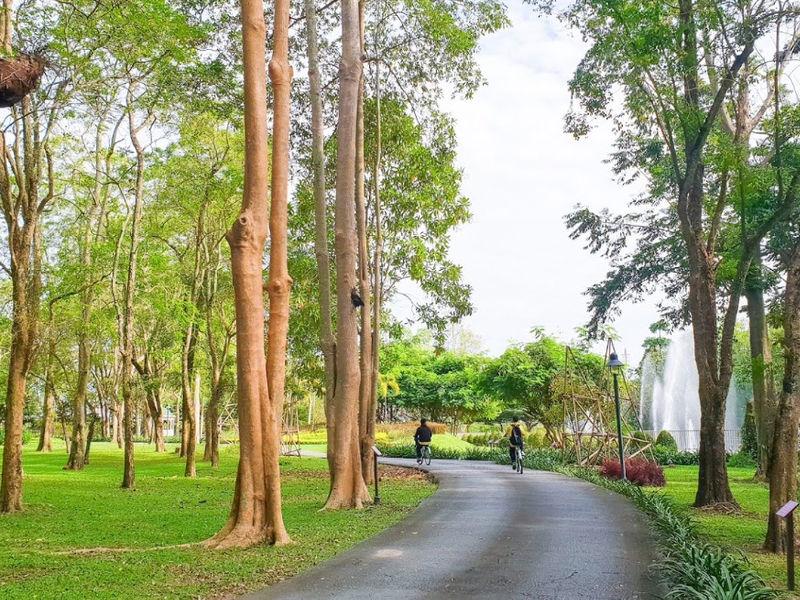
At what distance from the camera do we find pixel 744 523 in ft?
39.0

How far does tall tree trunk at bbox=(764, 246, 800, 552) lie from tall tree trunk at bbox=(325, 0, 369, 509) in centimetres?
679

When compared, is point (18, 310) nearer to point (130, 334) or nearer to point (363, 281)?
point (130, 334)

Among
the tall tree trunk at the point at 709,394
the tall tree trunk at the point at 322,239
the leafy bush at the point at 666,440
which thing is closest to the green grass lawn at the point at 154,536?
the tall tree trunk at the point at 322,239

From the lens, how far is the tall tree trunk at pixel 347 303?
13.2 metres

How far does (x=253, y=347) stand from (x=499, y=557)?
3979mm

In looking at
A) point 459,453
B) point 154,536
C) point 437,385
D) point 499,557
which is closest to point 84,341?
point 154,536

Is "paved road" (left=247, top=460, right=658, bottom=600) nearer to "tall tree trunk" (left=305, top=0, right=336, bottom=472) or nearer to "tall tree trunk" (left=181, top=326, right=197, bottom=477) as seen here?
"tall tree trunk" (left=305, top=0, right=336, bottom=472)

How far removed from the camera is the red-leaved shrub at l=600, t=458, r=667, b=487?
18578 mm

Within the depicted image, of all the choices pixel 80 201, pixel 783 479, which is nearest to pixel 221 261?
pixel 80 201

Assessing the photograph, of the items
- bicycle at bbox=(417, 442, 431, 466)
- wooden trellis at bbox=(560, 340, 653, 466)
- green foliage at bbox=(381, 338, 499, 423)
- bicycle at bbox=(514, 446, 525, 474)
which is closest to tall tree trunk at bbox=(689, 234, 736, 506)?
bicycle at bbox=(514, 446, 525, 474)

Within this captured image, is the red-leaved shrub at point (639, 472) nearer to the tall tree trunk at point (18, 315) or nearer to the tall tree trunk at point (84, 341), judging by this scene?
the tall tree trunk at point (18, 315)

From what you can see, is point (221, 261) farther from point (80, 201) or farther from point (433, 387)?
point (433, 387)

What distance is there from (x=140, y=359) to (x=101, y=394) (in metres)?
3.21

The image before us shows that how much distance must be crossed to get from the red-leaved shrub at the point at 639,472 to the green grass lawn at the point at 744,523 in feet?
1.15
